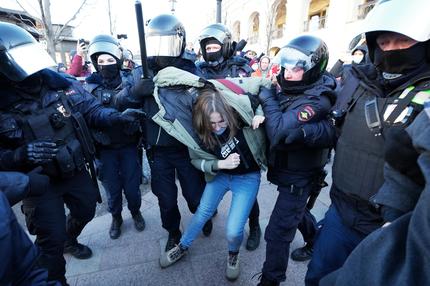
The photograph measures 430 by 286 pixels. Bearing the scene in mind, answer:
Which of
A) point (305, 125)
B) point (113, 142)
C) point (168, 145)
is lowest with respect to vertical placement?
point (113, 142)

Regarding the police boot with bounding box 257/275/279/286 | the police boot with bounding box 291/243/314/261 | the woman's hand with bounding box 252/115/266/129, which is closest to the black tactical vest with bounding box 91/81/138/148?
the woman's hand with bounding box 252/115/266/129

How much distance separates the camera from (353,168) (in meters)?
1.43

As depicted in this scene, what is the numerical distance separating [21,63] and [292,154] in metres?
1.94

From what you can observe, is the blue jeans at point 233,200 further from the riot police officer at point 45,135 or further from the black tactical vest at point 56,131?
the black tactical vest at point 56,131

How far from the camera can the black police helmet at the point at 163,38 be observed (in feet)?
7.33

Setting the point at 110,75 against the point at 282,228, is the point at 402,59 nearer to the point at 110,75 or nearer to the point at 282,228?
the point at 282,228

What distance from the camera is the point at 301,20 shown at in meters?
17.2

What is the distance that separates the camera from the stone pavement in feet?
7.63

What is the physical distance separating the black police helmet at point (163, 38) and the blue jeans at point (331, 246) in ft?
5.73

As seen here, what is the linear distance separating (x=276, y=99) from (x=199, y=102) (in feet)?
1.93

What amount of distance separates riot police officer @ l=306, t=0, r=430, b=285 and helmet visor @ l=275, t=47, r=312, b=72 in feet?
1.17

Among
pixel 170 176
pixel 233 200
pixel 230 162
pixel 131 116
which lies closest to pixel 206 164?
pixel 230 162

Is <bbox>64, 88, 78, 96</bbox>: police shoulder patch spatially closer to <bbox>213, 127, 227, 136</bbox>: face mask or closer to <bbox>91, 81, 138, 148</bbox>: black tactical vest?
<bbox>91, 81, 138, 148</bbox>: black tactical vest

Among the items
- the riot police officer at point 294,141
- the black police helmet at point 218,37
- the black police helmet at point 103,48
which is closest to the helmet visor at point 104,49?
the black police helmet at point 103,48
